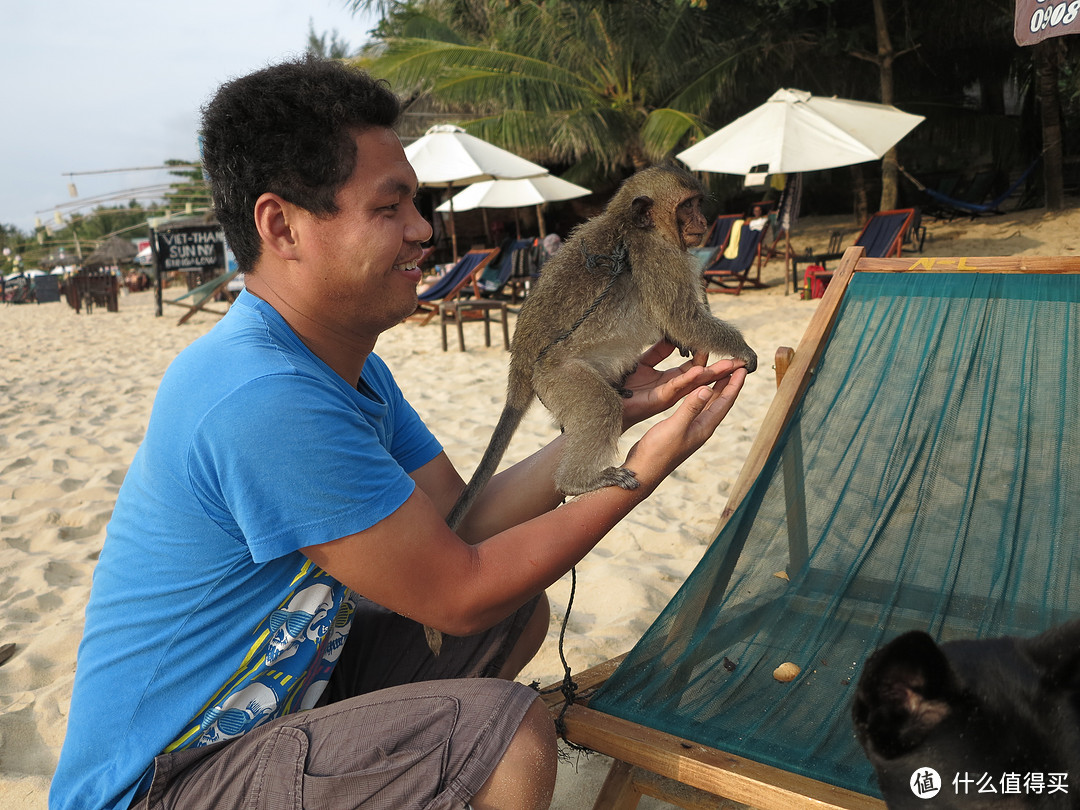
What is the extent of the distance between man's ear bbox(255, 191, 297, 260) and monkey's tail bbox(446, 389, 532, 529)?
85 centimetres

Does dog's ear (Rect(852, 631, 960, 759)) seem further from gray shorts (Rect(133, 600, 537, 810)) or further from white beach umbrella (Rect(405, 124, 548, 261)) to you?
white beach umbrella (Rect(405, 124, 548, 261))

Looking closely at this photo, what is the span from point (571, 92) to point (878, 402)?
17.1 m

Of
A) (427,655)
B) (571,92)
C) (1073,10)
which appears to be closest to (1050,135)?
(571,92)

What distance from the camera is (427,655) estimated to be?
6.91 feet

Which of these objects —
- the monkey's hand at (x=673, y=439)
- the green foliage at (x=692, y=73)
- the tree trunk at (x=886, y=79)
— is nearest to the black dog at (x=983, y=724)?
the monkey's hand at (x=673, y=439)

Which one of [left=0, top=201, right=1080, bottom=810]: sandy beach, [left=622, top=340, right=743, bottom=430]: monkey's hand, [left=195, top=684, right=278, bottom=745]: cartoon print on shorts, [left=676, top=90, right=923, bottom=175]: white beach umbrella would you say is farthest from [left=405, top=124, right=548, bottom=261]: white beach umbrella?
[left=195, top=684, right=278, bottom=745]: cartoon print on shorts

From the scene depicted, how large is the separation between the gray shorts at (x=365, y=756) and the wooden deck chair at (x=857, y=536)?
437 mm

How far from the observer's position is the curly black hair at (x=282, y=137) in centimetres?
163

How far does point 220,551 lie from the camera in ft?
5.16

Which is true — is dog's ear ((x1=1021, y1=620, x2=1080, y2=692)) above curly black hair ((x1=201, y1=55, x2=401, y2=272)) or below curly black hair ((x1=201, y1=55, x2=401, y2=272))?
below

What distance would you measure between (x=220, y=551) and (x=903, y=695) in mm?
1216

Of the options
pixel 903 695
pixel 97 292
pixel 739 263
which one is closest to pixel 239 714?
pixel 903 695

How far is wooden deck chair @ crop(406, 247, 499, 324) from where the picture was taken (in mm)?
12823
